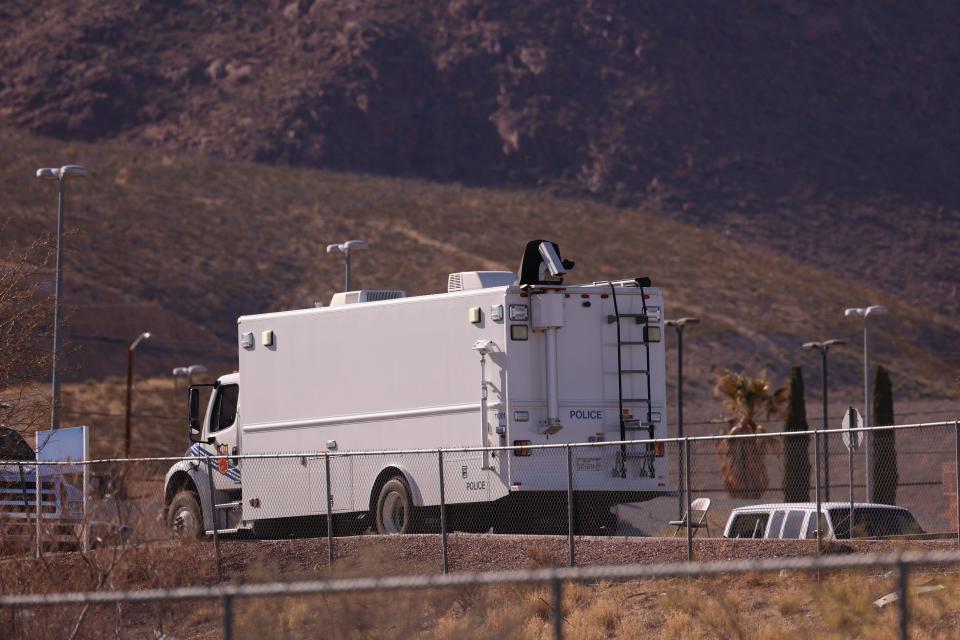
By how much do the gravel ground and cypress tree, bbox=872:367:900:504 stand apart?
251 centimetres

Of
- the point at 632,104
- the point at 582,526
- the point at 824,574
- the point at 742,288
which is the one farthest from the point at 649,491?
the point at 632,104

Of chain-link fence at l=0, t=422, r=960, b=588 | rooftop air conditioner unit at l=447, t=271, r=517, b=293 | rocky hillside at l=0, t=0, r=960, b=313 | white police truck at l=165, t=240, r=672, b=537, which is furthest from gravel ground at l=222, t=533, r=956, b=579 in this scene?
rocky hillside at l=0, t=0, r=960, b=313

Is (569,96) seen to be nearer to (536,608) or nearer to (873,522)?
(873,522)

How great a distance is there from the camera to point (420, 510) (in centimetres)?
2172

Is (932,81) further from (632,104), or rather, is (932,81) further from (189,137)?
(189,137)

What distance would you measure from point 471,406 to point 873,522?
510 centimetres

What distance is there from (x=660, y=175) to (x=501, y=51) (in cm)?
2438

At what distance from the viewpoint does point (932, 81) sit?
159 meters

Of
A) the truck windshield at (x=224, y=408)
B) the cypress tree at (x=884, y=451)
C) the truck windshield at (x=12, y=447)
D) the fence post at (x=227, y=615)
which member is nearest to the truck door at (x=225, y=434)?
the truck windshield at (x=224, y=408)

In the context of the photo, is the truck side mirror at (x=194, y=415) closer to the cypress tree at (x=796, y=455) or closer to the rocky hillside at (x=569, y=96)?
the cypress tree at (x=796, y=455)

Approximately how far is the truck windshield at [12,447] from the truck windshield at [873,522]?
1161cm

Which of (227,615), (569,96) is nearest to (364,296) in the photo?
(227,615)

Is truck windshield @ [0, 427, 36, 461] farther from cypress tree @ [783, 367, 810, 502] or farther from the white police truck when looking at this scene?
cypress tree @ [783, 367, 810, 502]

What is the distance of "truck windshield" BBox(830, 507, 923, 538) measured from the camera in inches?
770
